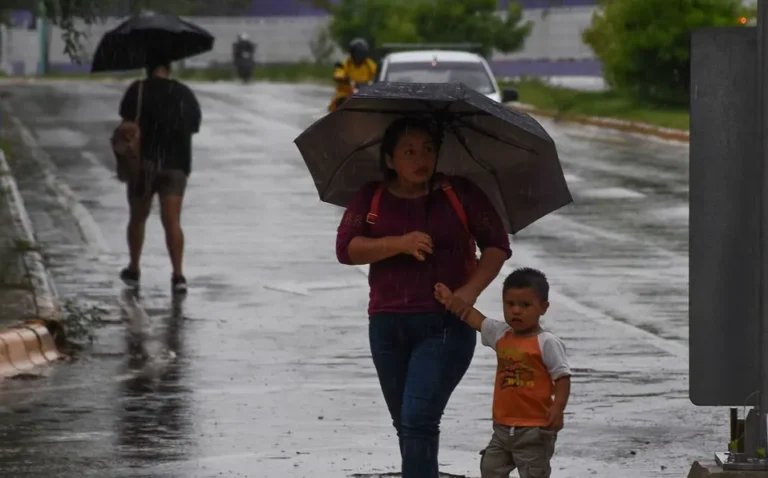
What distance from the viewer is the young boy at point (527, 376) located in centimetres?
671

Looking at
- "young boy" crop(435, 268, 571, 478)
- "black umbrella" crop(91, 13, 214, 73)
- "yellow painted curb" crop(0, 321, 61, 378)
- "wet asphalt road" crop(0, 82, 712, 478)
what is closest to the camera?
"young boy" crop(435, 268, 571, 478)

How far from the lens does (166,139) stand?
562 inches

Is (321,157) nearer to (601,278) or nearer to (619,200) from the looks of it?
(601,278)

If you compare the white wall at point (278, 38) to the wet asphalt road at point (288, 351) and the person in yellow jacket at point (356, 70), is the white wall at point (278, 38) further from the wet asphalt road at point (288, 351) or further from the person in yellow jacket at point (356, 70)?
the wet asphalt road at point (288, 351)

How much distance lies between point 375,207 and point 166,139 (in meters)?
7.65

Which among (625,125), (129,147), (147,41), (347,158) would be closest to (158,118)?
(129,147)

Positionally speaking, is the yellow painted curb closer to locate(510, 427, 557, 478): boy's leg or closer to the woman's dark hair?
the woman's dark hair

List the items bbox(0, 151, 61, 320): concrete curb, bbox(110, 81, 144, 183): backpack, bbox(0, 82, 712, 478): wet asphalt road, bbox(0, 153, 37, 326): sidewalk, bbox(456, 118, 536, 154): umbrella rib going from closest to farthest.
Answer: bbox(456, 118, 536, 154): umbrella rib
bbox(0, 82, 712, 478): wet asphalt road
bbox(0, 153, 37, 326): sidewalk
bbox(0, 151, 61, 320): concrete curb
bbox(110, 81, 144, 183): backpack

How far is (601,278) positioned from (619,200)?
6668 mm

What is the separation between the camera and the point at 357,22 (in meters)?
60.6

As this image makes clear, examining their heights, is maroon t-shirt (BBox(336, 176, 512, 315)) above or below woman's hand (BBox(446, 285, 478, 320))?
above

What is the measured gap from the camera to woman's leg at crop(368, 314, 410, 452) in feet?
22.5

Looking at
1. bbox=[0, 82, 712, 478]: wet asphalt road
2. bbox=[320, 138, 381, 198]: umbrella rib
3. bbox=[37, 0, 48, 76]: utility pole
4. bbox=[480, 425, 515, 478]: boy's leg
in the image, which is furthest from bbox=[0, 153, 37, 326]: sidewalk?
bbox=[37, 0, 48, 76]: utility pole

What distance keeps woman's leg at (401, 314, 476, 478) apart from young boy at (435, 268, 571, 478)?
0.13 meters
